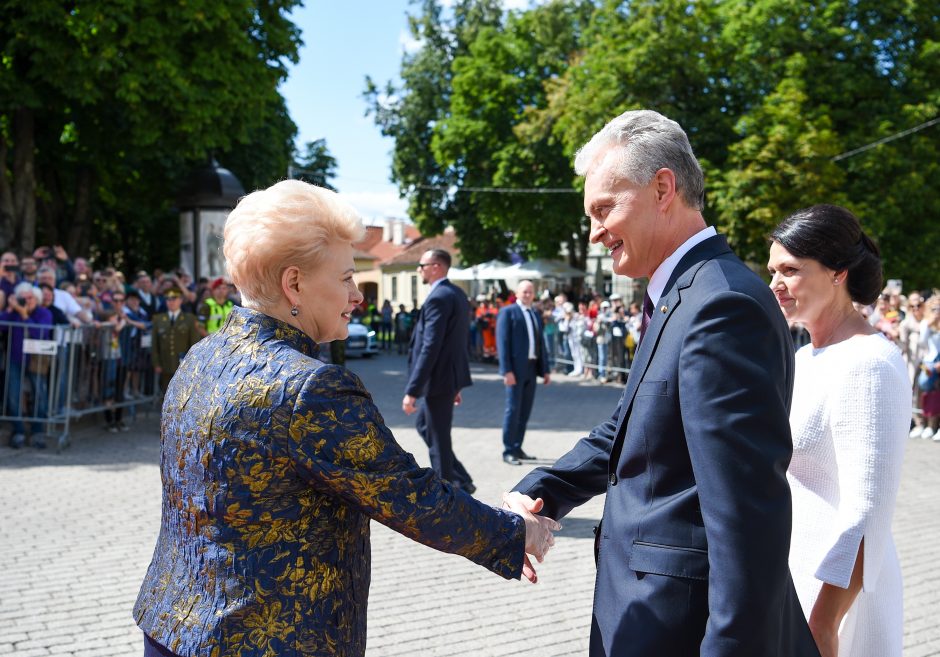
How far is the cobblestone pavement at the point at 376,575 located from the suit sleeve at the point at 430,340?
1.22m

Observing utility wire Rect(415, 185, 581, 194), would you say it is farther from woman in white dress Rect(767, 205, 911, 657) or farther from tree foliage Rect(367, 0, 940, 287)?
woman in white dress Rect(767, 205, 911, 657)

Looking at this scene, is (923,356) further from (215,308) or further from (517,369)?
(215,308)

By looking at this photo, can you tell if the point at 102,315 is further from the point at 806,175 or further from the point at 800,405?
the point at 806,175

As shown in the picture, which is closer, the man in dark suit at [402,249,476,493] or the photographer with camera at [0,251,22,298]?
the man in dark suit at [402,249,476,493]

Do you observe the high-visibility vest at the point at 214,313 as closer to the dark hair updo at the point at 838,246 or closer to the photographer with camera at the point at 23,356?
the photographer with camera at the point at 23,356

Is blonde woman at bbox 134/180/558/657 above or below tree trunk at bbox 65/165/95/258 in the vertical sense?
below

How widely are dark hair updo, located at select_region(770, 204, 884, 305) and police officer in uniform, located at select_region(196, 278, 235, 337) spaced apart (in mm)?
11677

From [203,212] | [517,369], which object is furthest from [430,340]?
[203,212]

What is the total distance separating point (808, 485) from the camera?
106 inches

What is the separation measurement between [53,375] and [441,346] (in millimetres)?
5144

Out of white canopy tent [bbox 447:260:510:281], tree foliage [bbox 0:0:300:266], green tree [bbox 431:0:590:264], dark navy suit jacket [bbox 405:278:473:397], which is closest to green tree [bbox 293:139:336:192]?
green tree [bbox 431:0:590:264]

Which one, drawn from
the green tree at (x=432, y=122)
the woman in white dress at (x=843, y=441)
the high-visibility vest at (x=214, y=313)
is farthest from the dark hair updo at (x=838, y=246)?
the green tree at (x=432, y=122)

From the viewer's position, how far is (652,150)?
2.34 meters

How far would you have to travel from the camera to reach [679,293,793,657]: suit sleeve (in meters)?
1.94
